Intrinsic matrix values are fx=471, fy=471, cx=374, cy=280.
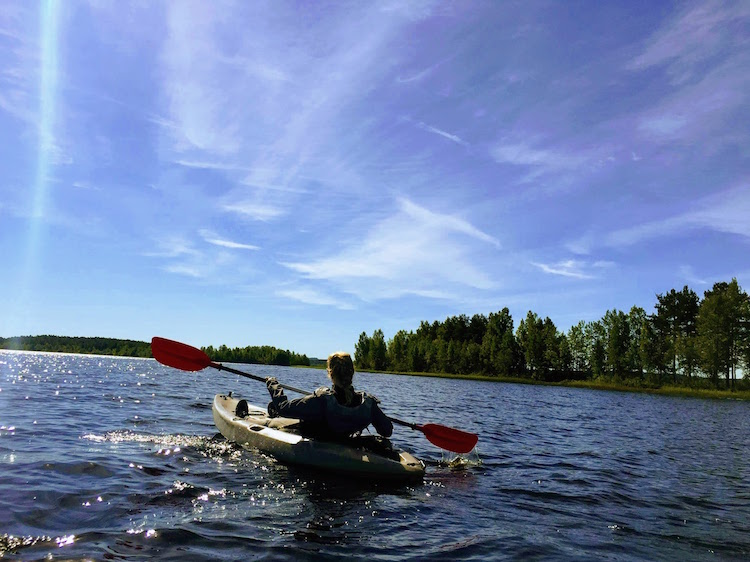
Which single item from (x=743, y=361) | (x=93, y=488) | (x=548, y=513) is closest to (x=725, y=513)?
(x=548, y=513)

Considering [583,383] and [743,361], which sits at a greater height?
[743,361]

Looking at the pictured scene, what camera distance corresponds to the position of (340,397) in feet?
25.2

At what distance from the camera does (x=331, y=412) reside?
25.2ft

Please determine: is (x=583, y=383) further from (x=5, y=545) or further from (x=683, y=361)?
(x=5, y=545)

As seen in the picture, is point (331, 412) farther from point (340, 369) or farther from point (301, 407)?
point (340, 369)

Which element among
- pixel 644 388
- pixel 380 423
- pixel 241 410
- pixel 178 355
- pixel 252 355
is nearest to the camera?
pixel 380 423

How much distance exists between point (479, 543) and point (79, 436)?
829 centimetres

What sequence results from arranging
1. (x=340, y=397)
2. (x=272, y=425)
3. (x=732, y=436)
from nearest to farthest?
(x=340, y=397) → (x=272, y=425) → (x=732, y=436)

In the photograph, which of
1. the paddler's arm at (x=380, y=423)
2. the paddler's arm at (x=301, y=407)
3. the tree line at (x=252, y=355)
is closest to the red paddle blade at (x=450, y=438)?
the paddler's arm at (x=380, y=423)

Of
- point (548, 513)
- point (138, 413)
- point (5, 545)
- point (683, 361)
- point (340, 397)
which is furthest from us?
point (683, 361)

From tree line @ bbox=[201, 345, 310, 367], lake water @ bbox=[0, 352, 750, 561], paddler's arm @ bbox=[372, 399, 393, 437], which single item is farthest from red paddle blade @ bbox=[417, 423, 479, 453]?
tree line @ bbox=[201, 345, 310, 367]

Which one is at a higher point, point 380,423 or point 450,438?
point 380,423

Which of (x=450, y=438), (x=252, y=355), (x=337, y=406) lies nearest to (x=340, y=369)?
(x=337, y=406)

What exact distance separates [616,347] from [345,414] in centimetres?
7834
